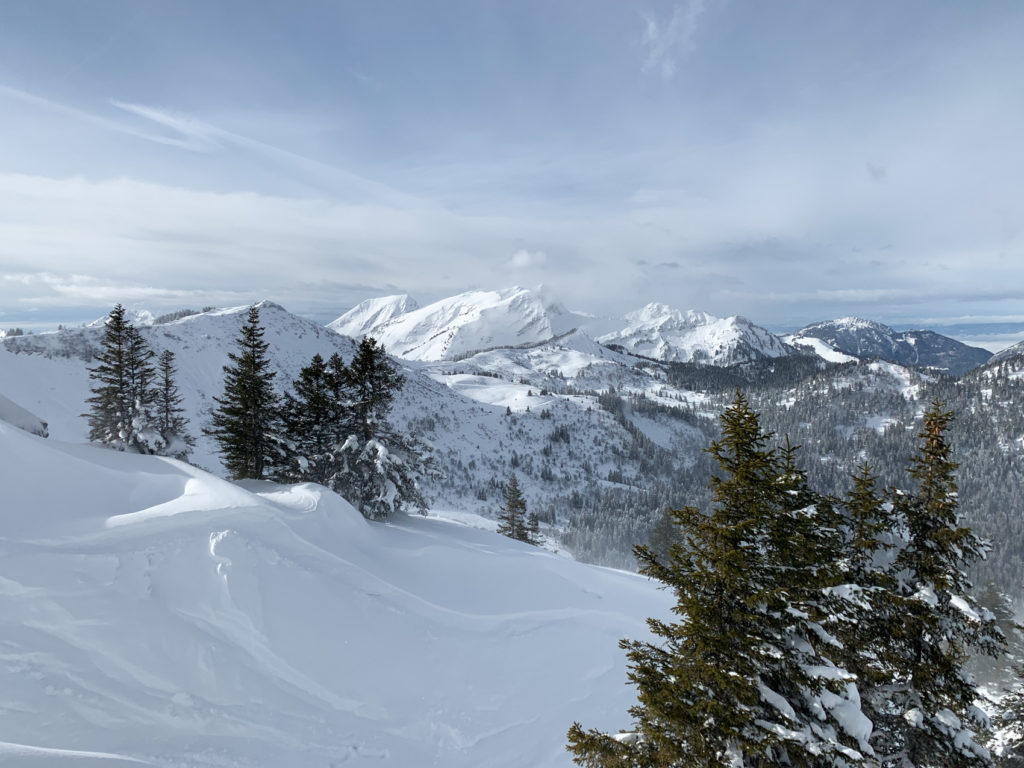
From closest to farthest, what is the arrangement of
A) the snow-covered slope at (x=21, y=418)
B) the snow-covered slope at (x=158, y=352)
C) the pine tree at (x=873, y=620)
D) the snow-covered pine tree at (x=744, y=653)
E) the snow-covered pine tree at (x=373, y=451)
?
the snow-covered pine tree at (x=744, y=653) → the pine tree at (x=873, y=620) → the snow-covered slope at (x=21, y=418) → the snow-covered pine tree at (x=373, y=451) → the snow-covered slope at (x=158, y=352)

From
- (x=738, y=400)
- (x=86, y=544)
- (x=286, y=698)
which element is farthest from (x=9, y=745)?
(x=738, y=400)

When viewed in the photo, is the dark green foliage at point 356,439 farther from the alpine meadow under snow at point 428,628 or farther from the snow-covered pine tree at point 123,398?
the snow-covered pine tree at point 123,398

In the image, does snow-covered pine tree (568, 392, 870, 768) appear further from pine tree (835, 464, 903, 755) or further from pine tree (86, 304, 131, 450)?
pine tree (86, 304, 131, 450)

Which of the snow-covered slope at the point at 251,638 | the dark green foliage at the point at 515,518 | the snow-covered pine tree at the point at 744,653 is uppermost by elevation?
the snow-covered pine tree at the point at 744,653

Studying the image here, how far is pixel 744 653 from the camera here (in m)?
6.50

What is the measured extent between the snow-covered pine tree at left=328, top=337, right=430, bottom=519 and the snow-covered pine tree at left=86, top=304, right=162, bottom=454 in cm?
1292

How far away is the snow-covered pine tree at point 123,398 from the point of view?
27484 mm

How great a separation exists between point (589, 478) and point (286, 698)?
597ft

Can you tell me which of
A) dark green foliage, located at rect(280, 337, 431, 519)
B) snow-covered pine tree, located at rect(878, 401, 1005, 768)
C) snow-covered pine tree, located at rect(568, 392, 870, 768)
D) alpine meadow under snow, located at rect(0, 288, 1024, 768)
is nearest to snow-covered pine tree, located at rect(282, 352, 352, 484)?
dark green foliage, located at rect(280, 337, 431, 519)

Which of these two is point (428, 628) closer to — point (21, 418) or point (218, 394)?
point (21, 418)

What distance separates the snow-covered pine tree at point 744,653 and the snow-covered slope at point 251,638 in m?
5.57

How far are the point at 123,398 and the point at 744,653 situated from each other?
35.4 meters

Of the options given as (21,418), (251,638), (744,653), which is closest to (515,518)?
(21,418)

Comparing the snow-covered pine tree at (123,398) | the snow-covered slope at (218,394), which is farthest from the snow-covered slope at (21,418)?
the snow-covered slope at (218,394)
